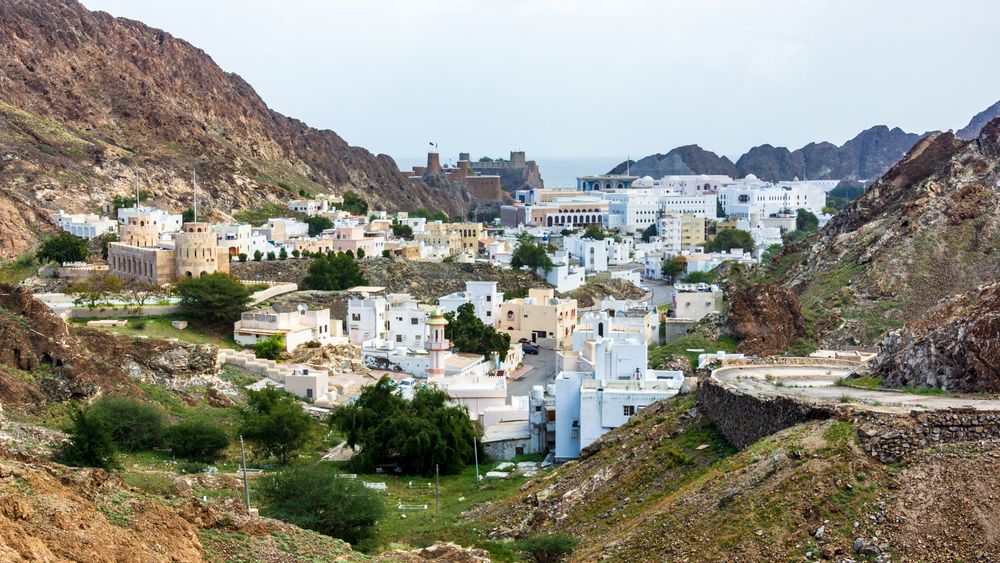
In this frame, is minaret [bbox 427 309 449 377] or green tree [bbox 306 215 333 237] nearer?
minaret [bbox 427 309 449 377]

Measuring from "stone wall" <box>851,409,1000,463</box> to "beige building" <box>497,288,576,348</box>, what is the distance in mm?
33039

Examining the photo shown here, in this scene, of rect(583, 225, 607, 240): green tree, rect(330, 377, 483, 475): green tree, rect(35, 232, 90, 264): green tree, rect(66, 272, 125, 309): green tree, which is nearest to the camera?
rect(330, 377, 483, 475): green tree

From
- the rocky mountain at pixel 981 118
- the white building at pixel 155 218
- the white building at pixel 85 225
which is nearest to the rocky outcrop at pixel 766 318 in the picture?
the white building at pixel 155 218

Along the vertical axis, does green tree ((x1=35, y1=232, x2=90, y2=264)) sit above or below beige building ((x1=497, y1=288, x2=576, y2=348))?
above

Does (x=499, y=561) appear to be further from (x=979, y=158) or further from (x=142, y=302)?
(x=979, y=158)

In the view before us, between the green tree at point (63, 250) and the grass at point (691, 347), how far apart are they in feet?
83.5

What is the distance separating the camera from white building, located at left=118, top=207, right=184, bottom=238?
190 ft

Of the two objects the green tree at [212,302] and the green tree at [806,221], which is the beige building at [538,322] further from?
the green tree at [806,221]

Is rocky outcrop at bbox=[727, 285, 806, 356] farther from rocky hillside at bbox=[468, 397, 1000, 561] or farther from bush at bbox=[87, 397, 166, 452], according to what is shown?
rocky hillside at bbox=[468, 397, 1000, 561]

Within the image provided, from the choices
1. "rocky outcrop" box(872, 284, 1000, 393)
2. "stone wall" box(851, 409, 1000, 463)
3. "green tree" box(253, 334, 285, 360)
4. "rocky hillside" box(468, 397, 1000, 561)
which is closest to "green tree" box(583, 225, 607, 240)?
"green tree" box(253, 334, 285, 360)

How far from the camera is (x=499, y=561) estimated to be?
17.9 m

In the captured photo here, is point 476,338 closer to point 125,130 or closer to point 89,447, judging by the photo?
point 89,447

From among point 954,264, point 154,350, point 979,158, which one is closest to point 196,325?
→ point 154,350

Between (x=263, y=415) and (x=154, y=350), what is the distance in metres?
8.18
